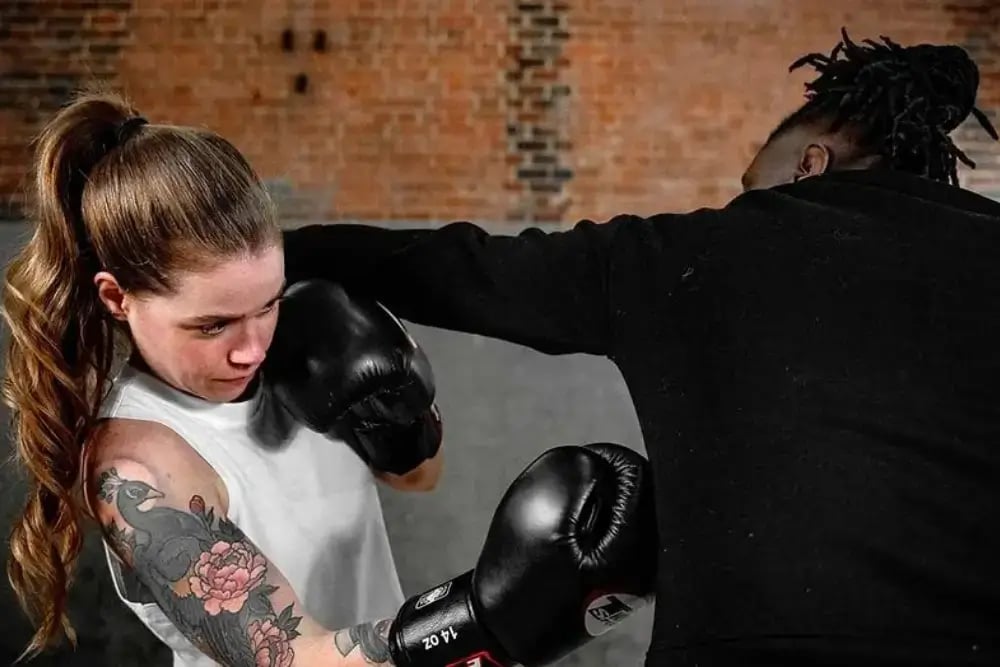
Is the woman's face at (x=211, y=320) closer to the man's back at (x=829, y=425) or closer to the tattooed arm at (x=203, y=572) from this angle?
the tattooed arm at (x=203, y=572)

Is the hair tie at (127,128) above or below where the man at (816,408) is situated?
above

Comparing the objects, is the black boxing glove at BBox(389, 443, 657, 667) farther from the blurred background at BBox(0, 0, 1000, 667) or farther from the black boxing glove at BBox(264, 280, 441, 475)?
the blurred background at BBox(0, 0, 1000, 667)

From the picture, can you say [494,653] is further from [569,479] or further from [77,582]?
[77,582]

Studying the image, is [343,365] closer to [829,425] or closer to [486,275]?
[486,275]

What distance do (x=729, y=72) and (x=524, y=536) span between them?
45.1 inches

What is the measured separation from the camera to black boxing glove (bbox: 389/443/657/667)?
3.87ft

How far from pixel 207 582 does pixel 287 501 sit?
0.83 ft

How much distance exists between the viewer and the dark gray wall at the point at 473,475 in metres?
1.82

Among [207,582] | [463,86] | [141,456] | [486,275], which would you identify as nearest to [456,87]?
[463,86]

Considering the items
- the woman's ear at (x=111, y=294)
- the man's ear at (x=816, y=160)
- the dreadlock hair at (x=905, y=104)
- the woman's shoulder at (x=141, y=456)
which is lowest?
the woman's shoulder at (x=141, y=456)

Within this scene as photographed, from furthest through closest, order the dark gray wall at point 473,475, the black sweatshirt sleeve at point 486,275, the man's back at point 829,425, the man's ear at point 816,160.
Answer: the dark gray wall at point 473,475 < the man's ear at point 816,160 < the black sweatshirt sleeve at point 486,275 < the man's back at point 829,425

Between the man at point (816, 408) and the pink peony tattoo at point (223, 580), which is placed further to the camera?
the pink peony tattoo at point (223, 580)

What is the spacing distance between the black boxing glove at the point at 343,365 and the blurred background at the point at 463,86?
435 mm

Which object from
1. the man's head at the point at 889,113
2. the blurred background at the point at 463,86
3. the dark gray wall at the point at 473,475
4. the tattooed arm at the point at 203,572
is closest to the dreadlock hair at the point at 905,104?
the man's head at the point at 889,113
